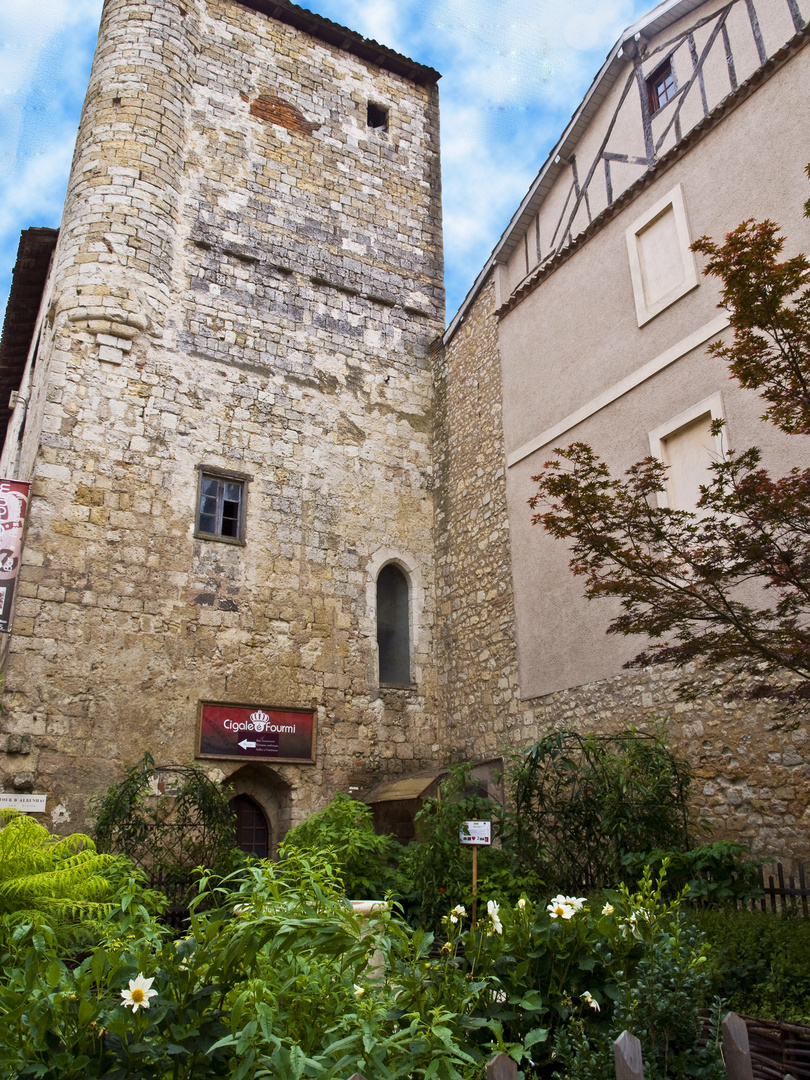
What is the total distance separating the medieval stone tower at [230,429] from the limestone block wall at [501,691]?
0.39 meters

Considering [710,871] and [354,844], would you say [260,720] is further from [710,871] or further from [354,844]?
[710,871]

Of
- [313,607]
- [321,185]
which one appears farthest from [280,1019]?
[321,185]

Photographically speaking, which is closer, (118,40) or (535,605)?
(535,605)

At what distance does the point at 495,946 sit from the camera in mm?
3055

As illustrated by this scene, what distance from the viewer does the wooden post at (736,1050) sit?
8.49 ft

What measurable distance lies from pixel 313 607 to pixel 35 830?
207 inches

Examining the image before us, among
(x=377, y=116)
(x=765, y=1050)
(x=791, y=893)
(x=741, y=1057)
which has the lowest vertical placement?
(x=765, y=1050)

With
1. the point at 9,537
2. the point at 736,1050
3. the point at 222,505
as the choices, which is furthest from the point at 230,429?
the point at 736,1050

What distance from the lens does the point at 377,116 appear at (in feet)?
44.5

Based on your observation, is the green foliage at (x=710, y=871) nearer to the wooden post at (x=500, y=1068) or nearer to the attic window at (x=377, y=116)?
the wooden post at (x=500, y=1068)

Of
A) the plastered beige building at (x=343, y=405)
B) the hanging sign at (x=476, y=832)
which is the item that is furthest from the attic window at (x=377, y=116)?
the hanging sign at (x=476, y=832)

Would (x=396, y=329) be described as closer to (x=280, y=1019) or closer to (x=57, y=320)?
(x=57, y=320)

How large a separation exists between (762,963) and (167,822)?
5547 millimetres

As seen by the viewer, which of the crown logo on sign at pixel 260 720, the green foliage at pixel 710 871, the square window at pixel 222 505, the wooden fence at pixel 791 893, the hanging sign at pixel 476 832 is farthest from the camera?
the square window at pixel 222 505
